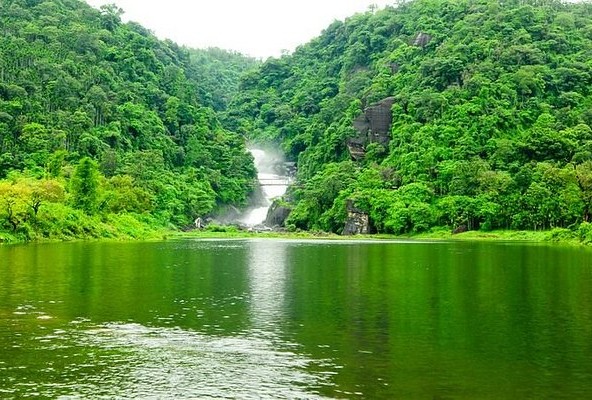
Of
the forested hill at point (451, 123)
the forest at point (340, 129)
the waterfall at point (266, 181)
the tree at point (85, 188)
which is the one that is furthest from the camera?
the waterfall at point (266, 181)

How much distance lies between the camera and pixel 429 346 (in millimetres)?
16547

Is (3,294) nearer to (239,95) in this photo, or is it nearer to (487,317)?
(487,317)

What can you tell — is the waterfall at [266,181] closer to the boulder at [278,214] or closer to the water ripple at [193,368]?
the boulder at [278,214]

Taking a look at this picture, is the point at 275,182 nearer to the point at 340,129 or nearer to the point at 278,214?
the point at 340,129

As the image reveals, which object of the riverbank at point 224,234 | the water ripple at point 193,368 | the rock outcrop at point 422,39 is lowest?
the water ripple at point 193,368

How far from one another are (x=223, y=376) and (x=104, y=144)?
102798 millimetres

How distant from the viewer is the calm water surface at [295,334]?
13117 mm

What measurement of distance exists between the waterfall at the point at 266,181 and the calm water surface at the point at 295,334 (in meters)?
90.7

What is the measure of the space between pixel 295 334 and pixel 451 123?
3935 inches

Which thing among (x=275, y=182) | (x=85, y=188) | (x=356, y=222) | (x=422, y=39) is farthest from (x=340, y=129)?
(x=85, y=188)

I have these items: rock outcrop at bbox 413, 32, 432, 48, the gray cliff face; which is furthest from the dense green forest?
rock outcrop at bbox 413, 32, 432, 48

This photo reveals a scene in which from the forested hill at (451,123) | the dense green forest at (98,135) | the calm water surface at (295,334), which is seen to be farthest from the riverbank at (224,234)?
the calm water surface at (295,334)

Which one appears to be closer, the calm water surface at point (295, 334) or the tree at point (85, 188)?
the calm water surface at point (295, 334)

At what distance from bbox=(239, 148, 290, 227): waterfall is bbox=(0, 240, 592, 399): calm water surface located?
90.7 m
